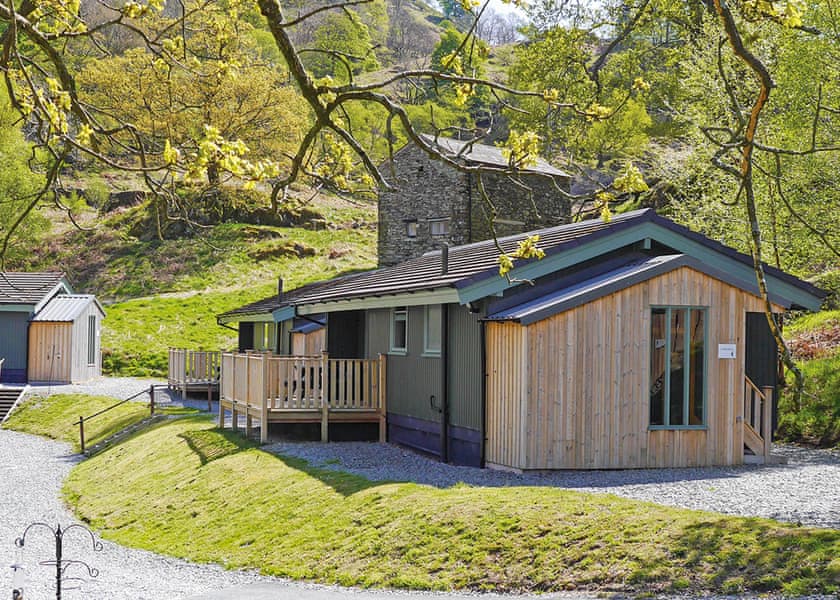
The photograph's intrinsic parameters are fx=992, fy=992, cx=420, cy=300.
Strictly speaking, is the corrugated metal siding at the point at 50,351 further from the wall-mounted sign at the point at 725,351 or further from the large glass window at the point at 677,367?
the wall-mounted sign at the point at 725,351

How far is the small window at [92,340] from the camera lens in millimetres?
38394

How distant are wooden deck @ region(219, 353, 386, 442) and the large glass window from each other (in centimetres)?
627

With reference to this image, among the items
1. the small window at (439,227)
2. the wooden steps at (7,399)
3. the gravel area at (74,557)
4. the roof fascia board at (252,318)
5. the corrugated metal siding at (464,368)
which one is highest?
the small window at (439,227)

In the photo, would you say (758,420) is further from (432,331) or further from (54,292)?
(54,292)

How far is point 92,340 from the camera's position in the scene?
3884 centimetres

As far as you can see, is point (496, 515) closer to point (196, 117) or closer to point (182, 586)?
point (182, 586)

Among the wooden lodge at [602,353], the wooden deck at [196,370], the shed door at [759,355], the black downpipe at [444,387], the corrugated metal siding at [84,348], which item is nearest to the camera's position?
the wooden lodge at [602,353]

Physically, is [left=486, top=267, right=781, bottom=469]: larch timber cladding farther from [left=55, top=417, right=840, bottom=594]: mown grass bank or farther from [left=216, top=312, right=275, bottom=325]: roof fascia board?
[left=216, top=312, right=275, bottom=325]: roof fascia board

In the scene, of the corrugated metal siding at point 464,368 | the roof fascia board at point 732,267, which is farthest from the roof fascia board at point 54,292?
the roof fascia board at point 732,267

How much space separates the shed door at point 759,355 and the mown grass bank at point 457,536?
7.03 m

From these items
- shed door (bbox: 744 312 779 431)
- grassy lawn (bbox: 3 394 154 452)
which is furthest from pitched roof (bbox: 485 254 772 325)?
grassy lawn (bbox: 3 394 154 452)

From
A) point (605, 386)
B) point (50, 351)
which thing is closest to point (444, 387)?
point (605, 386)

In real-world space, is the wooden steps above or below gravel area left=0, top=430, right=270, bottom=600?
above

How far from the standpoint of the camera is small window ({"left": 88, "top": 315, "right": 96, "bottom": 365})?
38.4 metres
